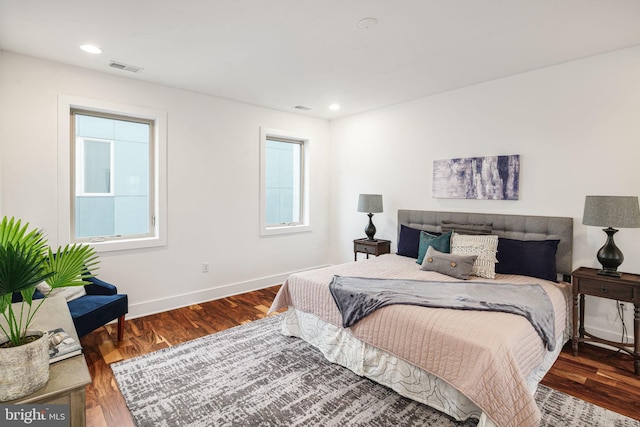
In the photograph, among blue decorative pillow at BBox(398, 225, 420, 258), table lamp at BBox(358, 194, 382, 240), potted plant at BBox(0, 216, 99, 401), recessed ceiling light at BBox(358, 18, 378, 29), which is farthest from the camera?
table lamp at BBox(358, 194, 382, 240)

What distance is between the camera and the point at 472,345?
1.79m

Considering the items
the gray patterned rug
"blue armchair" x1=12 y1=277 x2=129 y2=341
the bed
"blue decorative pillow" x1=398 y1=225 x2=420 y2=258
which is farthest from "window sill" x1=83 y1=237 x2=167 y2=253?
"blue decorative pillow" x1=398 y1=225 x2=420 y2=258

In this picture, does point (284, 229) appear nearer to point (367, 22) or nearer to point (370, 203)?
point (370, 203)

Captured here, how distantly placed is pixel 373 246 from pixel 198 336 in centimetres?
242

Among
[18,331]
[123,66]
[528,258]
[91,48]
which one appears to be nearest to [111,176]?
[123,66]

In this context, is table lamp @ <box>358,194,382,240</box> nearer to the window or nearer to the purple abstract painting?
the purple abstract painting

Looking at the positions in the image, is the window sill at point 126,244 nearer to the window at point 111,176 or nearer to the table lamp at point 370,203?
the window at point 111,176

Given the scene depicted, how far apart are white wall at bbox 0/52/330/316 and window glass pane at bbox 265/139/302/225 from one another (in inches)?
10.6

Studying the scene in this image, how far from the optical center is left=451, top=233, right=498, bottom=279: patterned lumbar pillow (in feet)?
10.1

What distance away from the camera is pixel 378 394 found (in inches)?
87.5

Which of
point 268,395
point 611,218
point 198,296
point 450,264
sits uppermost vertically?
point 611,218

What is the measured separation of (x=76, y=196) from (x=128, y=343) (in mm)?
1597

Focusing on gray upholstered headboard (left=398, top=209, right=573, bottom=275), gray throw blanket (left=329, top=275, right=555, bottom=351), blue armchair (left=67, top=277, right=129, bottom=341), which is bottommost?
blue armchair (left=67, top=277, right=129, bottom=341)

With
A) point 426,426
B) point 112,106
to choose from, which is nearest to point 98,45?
point 112,106
